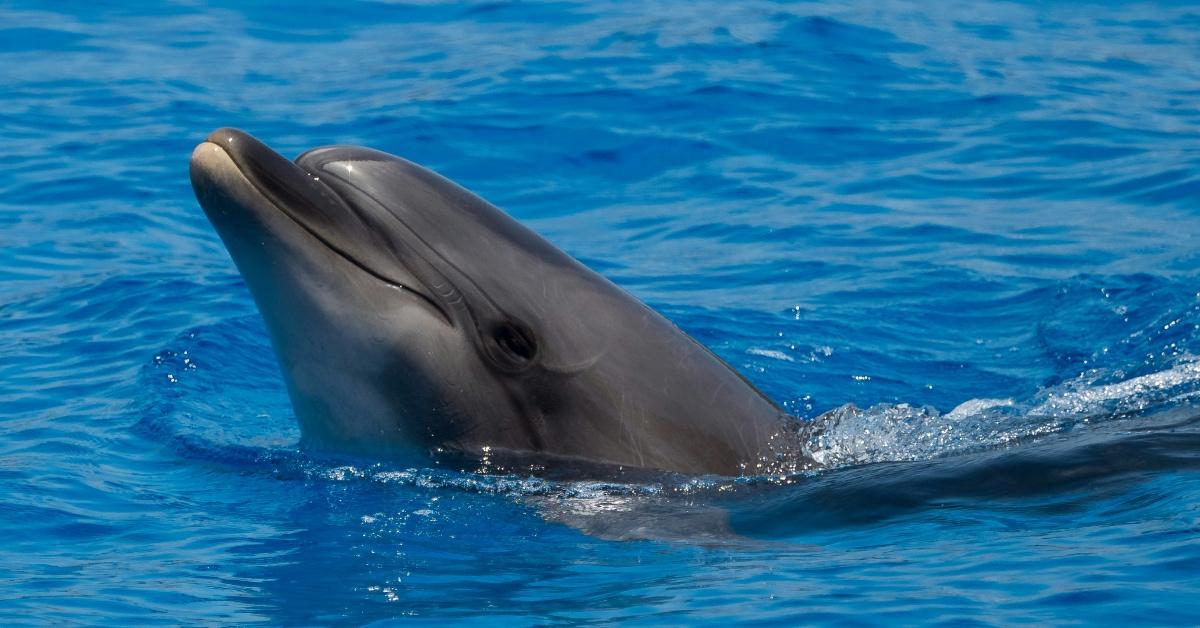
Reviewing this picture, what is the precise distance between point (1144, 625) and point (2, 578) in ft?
14.7

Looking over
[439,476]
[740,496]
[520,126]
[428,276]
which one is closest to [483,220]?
[428,276]

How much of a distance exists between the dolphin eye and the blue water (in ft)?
1.73

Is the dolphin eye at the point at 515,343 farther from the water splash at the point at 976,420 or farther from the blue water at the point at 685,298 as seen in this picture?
the water splash at the point at 976,420

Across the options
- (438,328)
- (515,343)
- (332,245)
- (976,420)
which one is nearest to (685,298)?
(976,420)

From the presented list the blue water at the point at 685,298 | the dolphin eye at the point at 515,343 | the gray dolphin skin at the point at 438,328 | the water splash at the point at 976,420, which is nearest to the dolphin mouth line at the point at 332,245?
the gray dolphin skin at the point at 438,328

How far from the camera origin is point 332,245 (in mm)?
7086

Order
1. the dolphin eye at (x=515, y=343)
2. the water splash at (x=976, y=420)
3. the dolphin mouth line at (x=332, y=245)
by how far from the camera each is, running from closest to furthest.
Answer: the dolphin mouth line at (x=332, y=245), the dolphin eye at (x=515, y=343), the water splash at (x=976, y=420)

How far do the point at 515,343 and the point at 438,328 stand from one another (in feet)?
1.14

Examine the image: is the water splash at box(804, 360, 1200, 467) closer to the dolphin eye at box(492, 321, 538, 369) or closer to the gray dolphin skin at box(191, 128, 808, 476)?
the gray dolphin skin at box(191, 128, 808, 476)

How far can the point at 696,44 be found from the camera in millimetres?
21797

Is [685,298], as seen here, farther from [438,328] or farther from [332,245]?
[332,245]

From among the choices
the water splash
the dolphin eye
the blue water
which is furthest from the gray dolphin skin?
the water splash

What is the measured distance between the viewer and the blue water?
6.67 meters

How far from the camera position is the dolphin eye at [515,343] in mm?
7363
